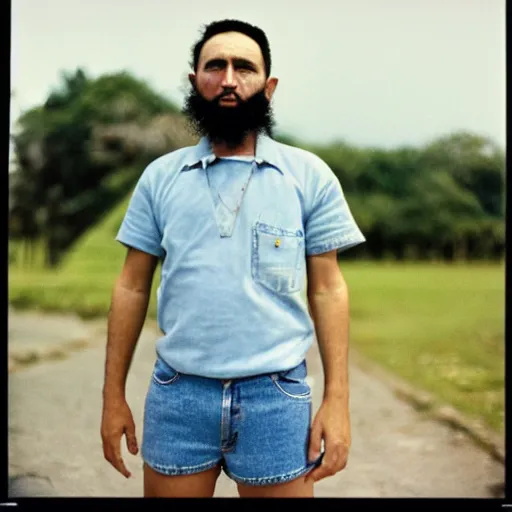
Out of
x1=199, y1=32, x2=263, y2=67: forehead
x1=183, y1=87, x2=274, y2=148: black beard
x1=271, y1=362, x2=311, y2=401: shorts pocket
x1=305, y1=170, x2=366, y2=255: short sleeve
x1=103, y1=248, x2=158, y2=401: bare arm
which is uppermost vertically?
x1=199, y1=32, x2=263, y2=67: forehead

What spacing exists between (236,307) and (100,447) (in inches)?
39.4

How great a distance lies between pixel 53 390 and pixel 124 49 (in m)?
1.45

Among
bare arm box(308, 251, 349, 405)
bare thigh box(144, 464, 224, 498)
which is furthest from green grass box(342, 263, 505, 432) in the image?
bare thigh box(144, 464, 224, 498)

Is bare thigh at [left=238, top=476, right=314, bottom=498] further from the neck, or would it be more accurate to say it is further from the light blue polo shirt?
the neck

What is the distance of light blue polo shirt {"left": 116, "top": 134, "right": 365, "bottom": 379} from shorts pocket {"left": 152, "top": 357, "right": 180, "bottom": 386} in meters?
0.04

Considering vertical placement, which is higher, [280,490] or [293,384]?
[293,384]

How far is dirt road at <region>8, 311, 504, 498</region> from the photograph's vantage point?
2.75 m

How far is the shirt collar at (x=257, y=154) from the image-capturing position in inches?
89.2

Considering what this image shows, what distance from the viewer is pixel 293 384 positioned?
2096 millimetres

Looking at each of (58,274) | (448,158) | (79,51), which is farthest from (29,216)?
(448,158)

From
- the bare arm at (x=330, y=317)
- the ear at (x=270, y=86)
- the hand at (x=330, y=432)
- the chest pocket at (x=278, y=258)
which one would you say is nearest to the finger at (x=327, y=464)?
the hand at (x=330, y=432)

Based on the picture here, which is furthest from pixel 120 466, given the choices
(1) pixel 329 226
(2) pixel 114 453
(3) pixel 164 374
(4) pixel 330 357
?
(1) pixel 329 226

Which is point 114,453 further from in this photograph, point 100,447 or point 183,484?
point 100,447

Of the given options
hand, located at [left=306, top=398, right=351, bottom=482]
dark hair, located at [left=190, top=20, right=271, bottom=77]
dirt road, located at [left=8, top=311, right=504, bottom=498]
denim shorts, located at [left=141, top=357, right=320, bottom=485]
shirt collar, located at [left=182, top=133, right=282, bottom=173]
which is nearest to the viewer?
denim shorts, located at [left=141, top=357, right=320, bottom=485]
